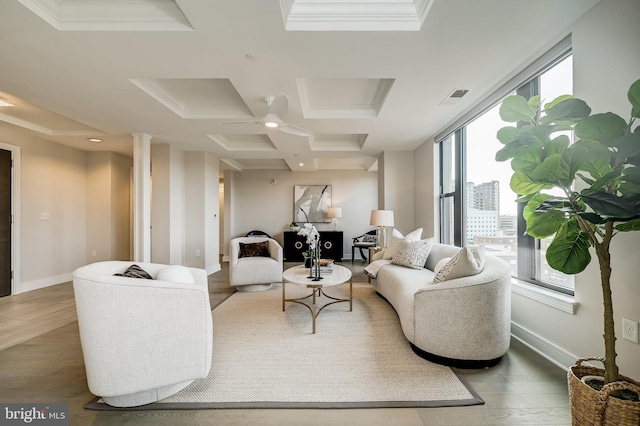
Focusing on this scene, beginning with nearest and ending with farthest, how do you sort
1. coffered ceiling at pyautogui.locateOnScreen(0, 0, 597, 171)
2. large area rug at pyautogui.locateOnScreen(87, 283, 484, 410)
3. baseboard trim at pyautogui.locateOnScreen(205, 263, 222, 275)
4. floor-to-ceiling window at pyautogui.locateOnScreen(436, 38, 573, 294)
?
large area rug at pyautogui.locateOnScreen(87, 283, 484, 410), coffered ceiling at pyautogui.locateOnScreen(0, 0, 597, 171), floor-to-ceiling window at pyautogui.locateOnScreen(436, 38, 573, 294), baseboard trim at pyautogui.locateOnScreen(205, 263, 222, 275)

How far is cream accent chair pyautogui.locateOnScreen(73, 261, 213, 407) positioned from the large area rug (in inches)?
7.1

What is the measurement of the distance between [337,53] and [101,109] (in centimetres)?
300

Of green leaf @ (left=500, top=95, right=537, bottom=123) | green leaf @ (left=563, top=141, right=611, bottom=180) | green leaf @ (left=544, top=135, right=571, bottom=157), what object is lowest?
green leaf @ (left=563, top=141, right=611, bottom=180)

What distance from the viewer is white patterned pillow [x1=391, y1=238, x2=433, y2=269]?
339cm

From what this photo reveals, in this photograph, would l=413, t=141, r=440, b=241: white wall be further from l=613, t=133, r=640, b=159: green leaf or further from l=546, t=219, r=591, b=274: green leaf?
l=613, t=133, r=640, b=159: green leaf

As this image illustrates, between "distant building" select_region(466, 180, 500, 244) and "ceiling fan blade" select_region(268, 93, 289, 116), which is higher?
"ceiling fan blade" select_region(268, 93, 289, 116)

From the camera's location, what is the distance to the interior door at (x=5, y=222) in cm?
379

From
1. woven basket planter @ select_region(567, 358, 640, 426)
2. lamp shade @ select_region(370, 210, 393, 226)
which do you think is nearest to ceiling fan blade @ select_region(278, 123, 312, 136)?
lamp shade @ select_region(370, 210, 393, 226)

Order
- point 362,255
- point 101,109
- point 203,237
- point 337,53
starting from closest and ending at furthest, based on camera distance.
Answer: point 337,53 < point 101,109 < point 203,237 < point 362,255

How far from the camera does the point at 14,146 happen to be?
395 cm

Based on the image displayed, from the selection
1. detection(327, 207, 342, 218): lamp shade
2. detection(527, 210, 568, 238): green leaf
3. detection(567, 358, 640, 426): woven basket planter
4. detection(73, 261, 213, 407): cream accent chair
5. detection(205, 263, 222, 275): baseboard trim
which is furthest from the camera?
detection(327, 207, 342, 218): lamp shade

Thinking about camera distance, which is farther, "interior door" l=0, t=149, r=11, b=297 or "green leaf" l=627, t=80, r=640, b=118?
"interior door" l=0, t=149, r=11, b=297

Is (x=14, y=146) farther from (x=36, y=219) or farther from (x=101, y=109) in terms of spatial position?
(x=101, y=109)

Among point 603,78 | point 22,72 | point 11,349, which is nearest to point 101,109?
point 22,72
